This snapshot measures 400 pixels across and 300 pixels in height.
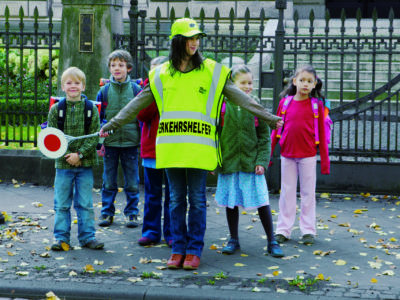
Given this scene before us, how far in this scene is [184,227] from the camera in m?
6.00

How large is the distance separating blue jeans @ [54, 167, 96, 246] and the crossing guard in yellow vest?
878 mm

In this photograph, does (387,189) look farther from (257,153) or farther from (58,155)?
(58,155)

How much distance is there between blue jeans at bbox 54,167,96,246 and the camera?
6473 mm

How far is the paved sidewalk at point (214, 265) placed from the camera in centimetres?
520

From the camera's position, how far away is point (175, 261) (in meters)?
5.80

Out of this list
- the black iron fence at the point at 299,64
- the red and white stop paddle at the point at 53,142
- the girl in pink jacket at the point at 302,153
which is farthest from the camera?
the black iron fence at the point at 299,64

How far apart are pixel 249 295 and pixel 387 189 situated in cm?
472

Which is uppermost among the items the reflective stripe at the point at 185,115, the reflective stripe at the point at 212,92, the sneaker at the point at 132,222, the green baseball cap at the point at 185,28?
the green baseball cap at the point at 185,28

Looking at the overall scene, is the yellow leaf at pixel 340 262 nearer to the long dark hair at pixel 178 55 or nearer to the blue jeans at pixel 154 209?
the blue jeans at pixel 154 209

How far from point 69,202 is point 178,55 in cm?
181

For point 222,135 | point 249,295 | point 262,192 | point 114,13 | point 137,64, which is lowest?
point 249,295

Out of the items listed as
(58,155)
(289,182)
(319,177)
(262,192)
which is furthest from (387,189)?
(58,155)

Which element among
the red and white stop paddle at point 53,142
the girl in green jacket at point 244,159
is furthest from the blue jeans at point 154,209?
the red and white stop paddle at point 53,142

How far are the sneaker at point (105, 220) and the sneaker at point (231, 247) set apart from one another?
5.20ft
